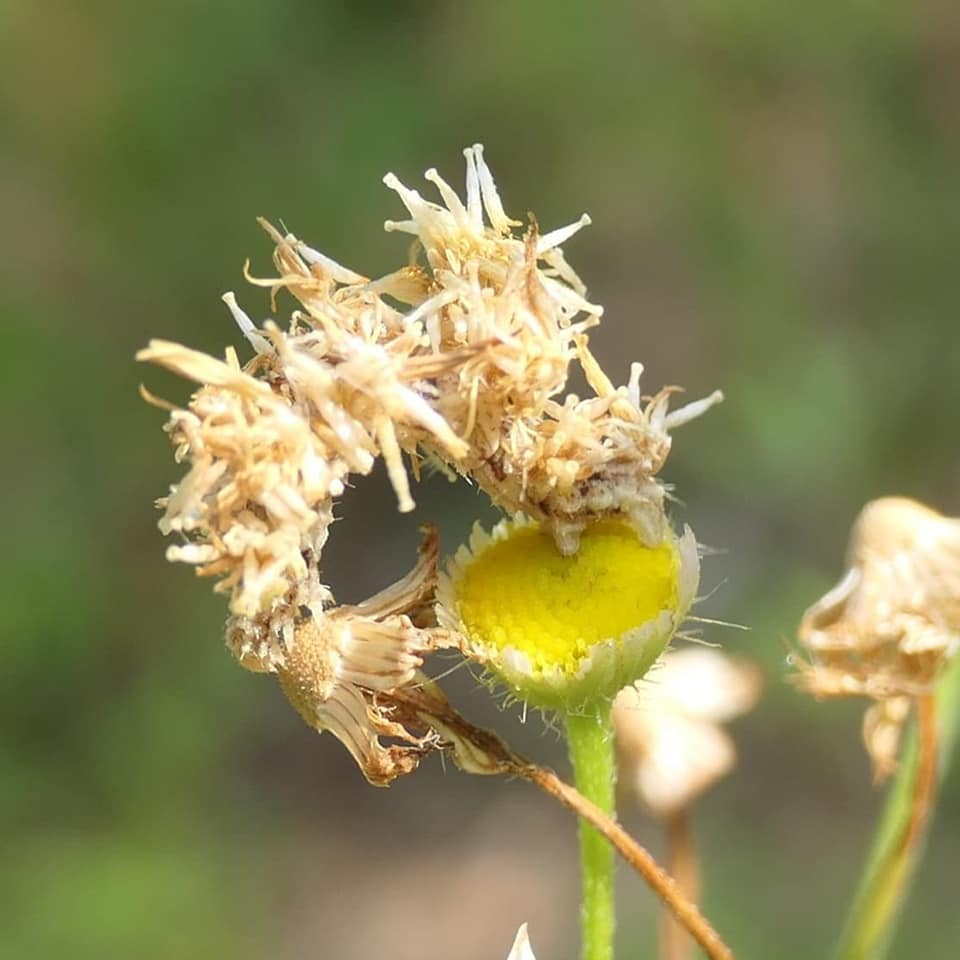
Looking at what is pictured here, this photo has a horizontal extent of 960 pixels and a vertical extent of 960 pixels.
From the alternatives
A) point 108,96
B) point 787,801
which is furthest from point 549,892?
point 108,96

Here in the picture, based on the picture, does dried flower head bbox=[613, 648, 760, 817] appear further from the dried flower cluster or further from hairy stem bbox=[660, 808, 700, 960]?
the dried flower cluster

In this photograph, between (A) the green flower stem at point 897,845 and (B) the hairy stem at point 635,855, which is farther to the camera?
(A) the green flower stem at point 897,845

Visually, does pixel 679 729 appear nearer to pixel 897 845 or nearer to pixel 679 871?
pixel 679 871

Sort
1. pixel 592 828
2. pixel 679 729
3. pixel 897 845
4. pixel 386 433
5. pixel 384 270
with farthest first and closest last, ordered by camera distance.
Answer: pixel 384 270
pixel 679 729
pixel 897 845
pixel 592 828
pixel 386 433

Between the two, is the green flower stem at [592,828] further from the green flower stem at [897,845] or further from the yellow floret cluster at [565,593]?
the green flower stem at [897,845]

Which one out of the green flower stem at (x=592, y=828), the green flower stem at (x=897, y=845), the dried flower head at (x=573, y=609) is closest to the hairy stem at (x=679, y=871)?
the green flower stem at (x=897, y=845)

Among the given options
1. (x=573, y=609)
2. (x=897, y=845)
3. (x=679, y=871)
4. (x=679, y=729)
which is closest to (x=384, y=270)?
(x=679, y=729)
